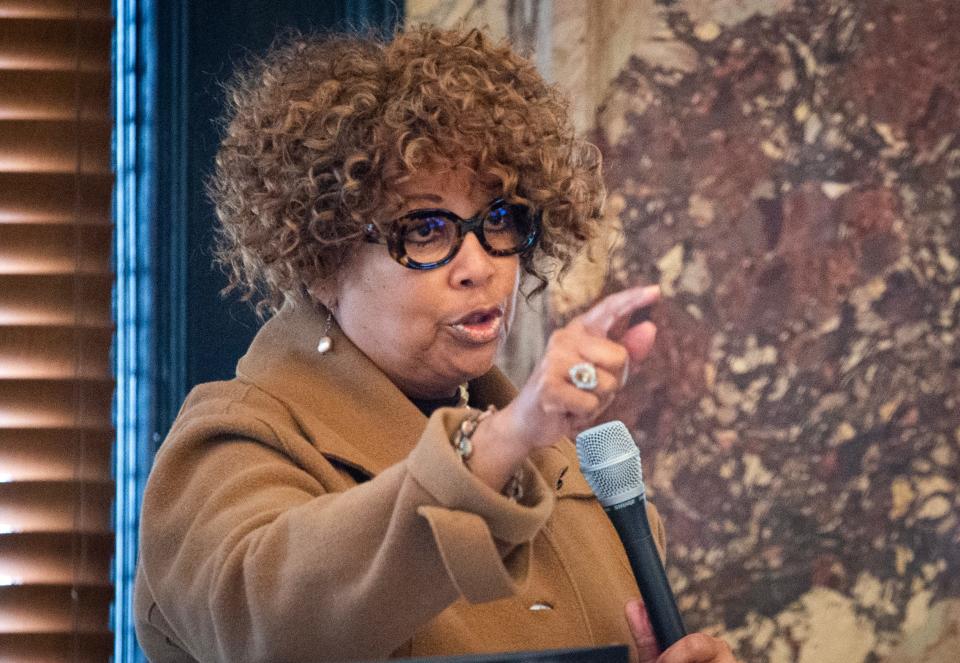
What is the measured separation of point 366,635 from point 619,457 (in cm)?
51

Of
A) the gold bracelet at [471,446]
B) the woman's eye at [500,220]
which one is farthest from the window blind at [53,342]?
the gold bracelet at [471,446]

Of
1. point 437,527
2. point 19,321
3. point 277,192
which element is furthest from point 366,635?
point 19,321

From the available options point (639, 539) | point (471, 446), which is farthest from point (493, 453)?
point (639, 539)

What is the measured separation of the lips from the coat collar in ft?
0.40

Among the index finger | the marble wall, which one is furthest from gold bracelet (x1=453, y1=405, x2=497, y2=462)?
the marble wall

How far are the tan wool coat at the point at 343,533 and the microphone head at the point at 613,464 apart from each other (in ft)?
0.47

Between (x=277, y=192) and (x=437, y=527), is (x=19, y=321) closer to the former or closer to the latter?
(x=277, y=192)

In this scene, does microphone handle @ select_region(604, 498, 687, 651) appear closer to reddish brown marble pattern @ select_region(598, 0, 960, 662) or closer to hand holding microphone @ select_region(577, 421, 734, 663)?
hand holding microphone @ select_region(577, 421, 734, 663)

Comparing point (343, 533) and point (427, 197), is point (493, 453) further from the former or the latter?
point (427, 197)

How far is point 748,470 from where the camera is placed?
2709 mm

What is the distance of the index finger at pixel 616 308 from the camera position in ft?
3.61

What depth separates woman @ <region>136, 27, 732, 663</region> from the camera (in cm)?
119

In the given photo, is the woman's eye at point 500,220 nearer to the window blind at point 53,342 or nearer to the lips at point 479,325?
the lips at point 479,325

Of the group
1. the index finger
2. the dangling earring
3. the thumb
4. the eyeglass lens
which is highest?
the eyeglass lens
